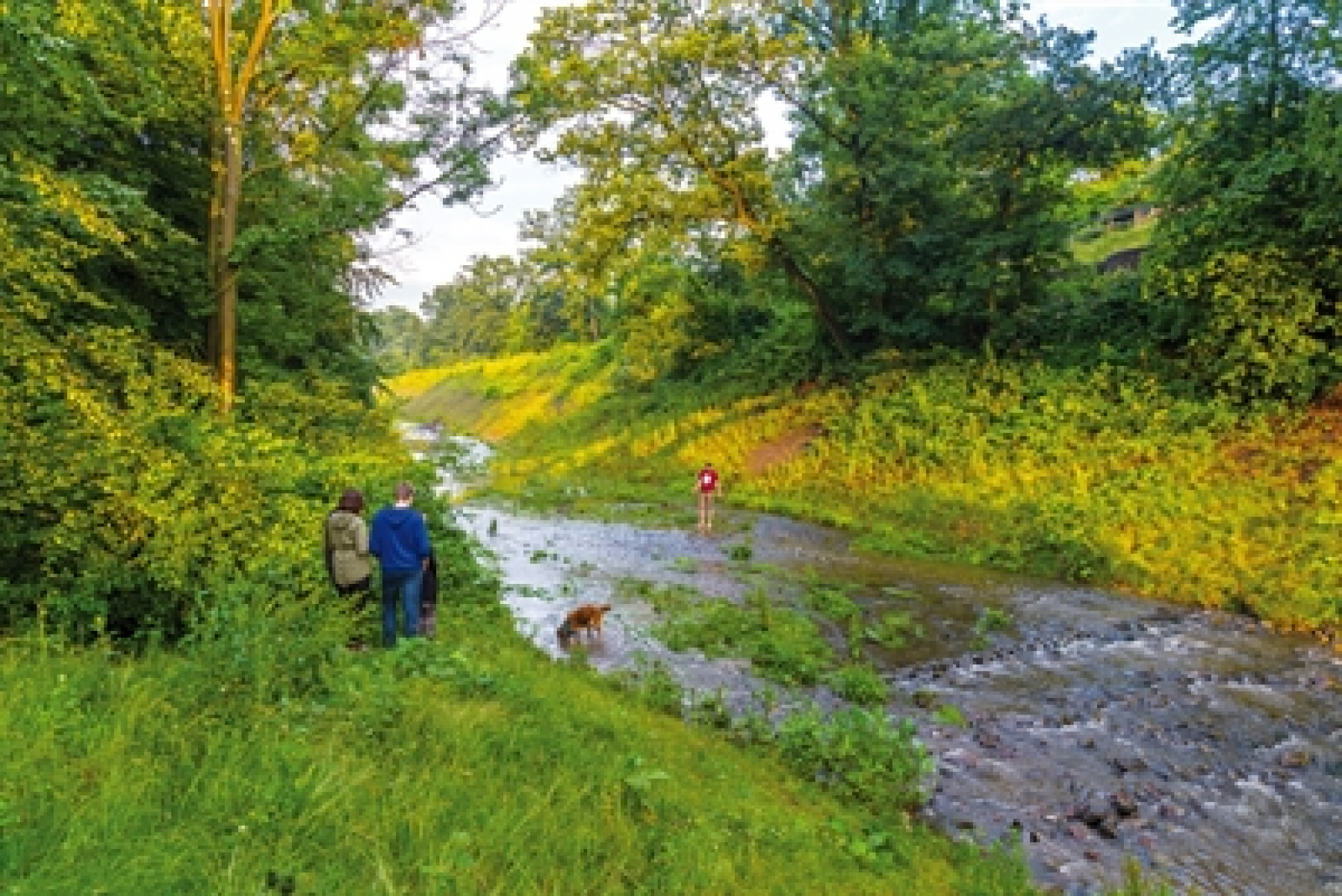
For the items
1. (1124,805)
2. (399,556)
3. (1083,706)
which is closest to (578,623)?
(399,556)

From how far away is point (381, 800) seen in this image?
4.12 m

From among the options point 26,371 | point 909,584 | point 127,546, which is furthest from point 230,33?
point 909,584

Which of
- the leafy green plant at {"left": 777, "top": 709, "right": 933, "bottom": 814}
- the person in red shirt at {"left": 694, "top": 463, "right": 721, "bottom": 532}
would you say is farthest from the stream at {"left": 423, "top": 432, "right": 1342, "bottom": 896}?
the person in red shirt at {"left": 694, "top": 463, "right": 721, "bottom": 532}

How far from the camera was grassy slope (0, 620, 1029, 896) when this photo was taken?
11.2ft

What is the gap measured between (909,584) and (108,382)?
12059mm

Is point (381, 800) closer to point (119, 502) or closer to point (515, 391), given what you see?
point (119, 502)

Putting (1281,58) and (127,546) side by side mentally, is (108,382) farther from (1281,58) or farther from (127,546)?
(1281,58)

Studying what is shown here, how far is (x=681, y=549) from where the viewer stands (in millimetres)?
17203

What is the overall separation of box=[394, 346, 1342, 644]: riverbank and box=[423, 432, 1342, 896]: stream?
112 cm

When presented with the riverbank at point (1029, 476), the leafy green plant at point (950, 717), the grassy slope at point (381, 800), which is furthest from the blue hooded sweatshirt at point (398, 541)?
the riverbank at point (1029, 476)

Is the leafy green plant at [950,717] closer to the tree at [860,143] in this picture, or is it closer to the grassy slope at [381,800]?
the grassy slope at [381,800]

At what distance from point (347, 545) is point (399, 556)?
0.48 m

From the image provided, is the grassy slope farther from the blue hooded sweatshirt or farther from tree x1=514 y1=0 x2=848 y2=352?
tree x1=514 y1=0 x2=848 y2=352

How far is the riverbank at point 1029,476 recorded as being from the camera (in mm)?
13742
